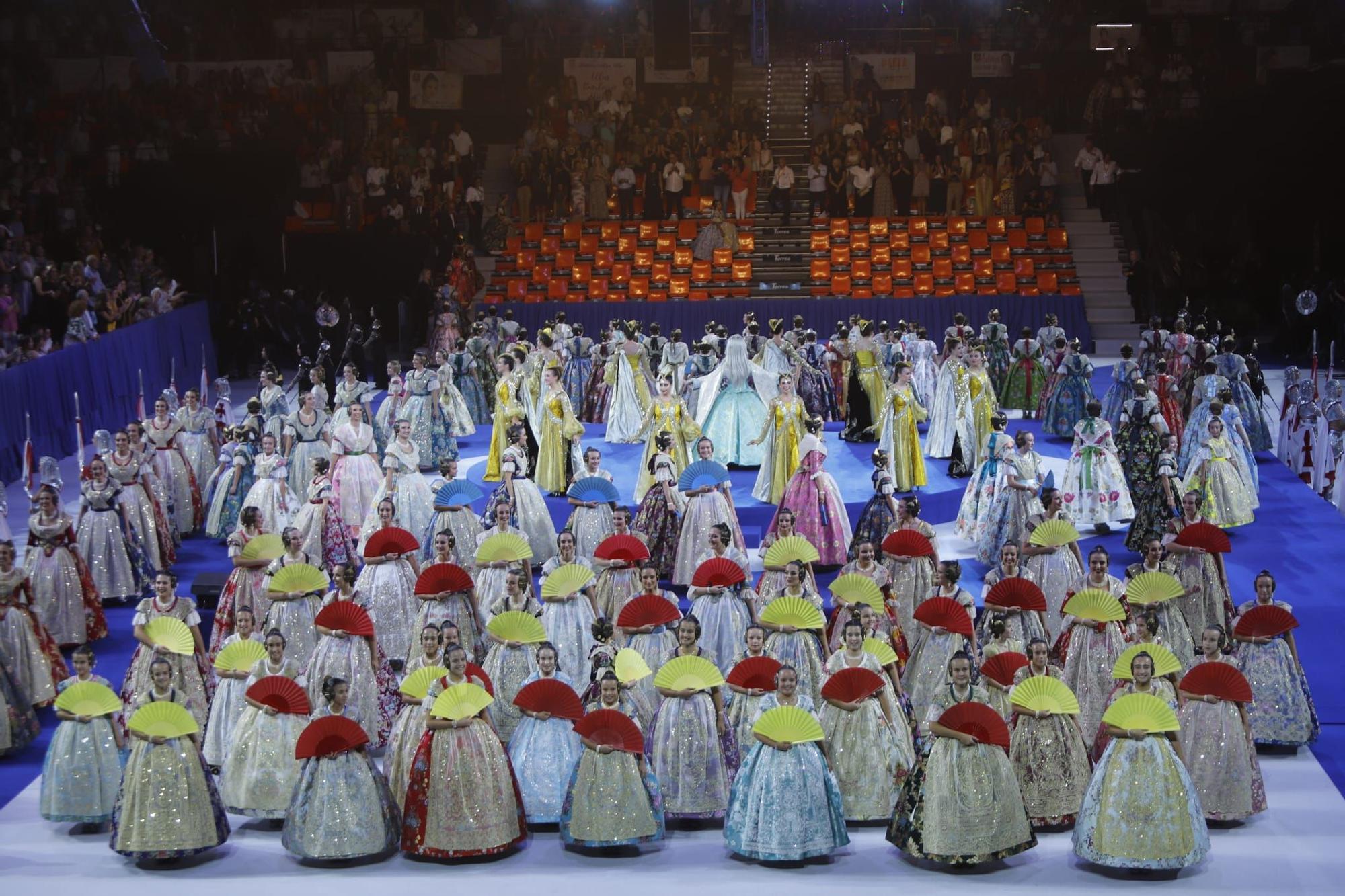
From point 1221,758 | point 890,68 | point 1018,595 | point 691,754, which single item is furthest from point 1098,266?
point 691,754

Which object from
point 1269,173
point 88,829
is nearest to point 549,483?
point 88,829

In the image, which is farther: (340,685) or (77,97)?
(77,97)

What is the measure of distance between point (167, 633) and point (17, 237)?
11.5 metres

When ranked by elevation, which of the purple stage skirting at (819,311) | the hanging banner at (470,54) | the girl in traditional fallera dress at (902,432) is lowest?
the girl in traditional fallera dress at (902,432)

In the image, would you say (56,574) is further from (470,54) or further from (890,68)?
(890,68)

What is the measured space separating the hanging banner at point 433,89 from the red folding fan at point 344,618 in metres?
19.0

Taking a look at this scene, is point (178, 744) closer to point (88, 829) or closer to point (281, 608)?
point (88, 829)

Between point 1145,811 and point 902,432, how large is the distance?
286 inches

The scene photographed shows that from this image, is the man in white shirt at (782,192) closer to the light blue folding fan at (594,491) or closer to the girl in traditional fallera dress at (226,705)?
the light blue folding fan at (594,491)

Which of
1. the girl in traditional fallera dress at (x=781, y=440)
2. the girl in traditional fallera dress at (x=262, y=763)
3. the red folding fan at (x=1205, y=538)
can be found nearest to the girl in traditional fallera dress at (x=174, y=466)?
the girl in traditional fallera dress at (x=781, y=440)

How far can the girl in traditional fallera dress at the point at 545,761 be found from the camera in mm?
9117

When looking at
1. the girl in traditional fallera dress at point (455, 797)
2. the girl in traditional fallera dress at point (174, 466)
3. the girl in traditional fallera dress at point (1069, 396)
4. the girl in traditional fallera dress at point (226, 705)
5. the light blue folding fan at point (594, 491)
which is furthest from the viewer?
the girl in traditional fallera dress at point (1069, 396)

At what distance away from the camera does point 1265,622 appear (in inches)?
395

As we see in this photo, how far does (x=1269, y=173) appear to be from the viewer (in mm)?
23891
